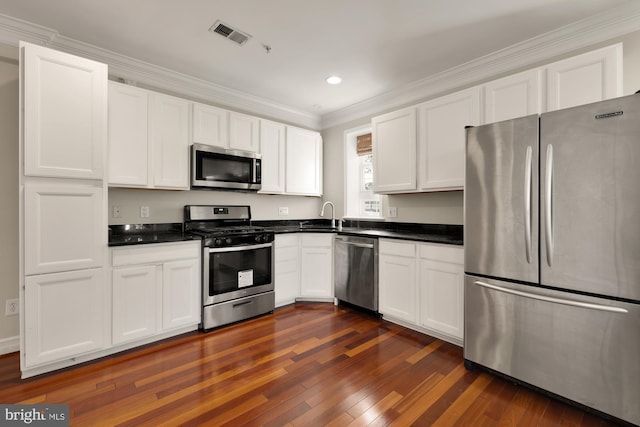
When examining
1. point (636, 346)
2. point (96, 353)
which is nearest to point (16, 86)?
point (96, 353)

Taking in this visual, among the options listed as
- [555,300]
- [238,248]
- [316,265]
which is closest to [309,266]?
[316,265]

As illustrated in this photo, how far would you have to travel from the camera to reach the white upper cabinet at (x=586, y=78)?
2020 mm

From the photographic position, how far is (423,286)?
9.05 feet

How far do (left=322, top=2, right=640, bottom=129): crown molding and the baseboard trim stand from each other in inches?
170

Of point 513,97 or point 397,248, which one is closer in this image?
point 513,97

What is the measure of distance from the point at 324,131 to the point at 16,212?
3.69 metres

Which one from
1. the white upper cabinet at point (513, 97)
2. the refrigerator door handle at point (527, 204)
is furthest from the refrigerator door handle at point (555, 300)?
the white upper cabinet at point (513, 97)

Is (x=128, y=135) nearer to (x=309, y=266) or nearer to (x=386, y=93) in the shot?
(x=309, y=266)

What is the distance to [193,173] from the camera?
3.12 m

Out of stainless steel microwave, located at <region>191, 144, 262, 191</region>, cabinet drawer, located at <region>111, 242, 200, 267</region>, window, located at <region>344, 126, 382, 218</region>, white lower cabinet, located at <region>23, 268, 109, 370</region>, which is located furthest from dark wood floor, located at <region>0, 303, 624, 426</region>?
window, located at <region>344, 126, 382, 218</region>

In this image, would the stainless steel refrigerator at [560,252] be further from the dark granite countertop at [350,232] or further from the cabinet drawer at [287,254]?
the cabinet drawer at [287,254]

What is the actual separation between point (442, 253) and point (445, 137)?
44.8 inches
